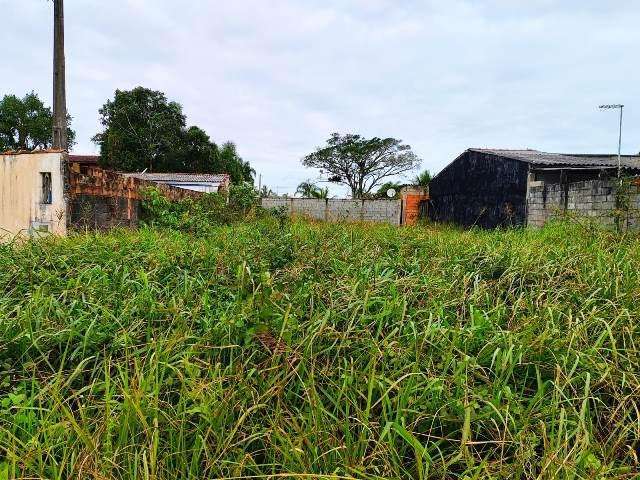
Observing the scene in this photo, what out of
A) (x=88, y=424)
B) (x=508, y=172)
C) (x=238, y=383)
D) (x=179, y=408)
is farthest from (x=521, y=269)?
(x=508, y=172)

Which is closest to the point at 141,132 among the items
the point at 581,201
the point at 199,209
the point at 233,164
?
the point at 233,164

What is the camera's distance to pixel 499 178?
11.6m

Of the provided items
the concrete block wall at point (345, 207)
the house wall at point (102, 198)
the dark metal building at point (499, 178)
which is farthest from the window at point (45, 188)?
the concrete block wall at point (345, 207)

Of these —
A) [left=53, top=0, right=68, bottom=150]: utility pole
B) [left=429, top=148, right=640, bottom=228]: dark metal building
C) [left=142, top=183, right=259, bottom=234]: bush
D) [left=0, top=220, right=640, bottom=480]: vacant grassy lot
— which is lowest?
[left=0, top=220, right=640, bottom=480]: vacant grassy lot

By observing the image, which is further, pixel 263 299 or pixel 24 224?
pixel 24 224

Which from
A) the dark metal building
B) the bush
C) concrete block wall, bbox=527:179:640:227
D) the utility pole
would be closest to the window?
the bush

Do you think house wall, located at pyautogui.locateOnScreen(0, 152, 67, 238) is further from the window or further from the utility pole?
the utility pole

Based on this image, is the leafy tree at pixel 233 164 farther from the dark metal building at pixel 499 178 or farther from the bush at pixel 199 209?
the bush at pixel 199 209

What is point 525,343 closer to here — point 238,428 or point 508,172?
point 238,428

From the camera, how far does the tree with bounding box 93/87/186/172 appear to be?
2317 cm

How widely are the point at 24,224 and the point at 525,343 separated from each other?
6.22 m

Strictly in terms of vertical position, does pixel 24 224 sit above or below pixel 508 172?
below

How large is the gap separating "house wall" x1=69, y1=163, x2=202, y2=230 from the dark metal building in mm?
6090

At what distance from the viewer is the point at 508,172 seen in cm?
1117
